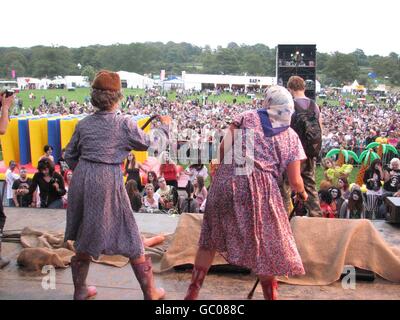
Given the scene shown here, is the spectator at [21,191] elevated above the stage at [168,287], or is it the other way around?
the stage at [168,287]

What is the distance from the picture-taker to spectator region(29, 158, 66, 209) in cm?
700

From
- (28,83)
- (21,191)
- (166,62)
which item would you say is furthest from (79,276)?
(166,62)

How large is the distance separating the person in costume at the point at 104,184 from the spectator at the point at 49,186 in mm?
3905

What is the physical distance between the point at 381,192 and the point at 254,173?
6.27 m

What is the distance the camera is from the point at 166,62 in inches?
4700

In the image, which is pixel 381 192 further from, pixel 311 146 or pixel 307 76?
pixel 307 76

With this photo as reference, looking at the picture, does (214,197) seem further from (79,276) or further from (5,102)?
(5,102)

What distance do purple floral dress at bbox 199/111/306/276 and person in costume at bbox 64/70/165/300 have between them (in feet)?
1.76

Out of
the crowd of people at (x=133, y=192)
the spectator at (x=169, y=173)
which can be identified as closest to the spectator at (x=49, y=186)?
the crowd of people at (x=133, y=192)

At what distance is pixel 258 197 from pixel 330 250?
1.24 m

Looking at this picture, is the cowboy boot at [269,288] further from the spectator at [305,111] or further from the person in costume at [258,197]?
the spectator at [305,111]

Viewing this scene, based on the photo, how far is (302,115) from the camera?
452cm

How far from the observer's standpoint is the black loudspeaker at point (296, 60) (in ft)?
54.6
